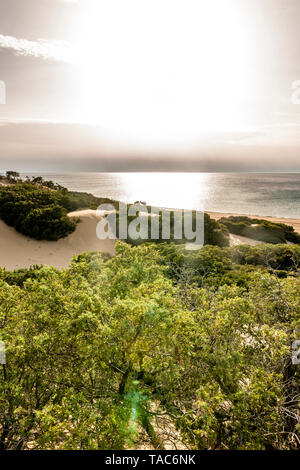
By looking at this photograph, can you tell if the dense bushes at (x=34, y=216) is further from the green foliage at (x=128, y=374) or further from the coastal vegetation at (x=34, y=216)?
the green foliage at (x=128, y=374)

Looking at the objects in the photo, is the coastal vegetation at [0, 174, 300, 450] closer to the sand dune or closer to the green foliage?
the green foliage

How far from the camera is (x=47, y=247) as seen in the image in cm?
2039

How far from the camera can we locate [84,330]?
13.7 feet

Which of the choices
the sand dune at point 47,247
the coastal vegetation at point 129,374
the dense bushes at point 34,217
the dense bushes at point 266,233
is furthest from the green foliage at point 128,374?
the dense bushes at point 266,233

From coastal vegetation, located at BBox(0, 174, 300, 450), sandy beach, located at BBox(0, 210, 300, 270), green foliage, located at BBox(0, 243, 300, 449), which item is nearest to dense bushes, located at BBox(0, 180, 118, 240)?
sandy beach, located at BBox(0, 210, 300, 270)

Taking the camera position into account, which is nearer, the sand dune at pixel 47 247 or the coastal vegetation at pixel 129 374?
the coastal vegetation at pixel 129 374

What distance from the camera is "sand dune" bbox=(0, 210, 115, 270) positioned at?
18594 millimetres

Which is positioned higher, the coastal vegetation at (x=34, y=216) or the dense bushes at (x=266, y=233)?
the coastal vegetation at (x=34, y=216)

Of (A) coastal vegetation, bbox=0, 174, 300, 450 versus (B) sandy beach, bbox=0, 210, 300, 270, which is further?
(B) sandy beach, bbox=0, 210, 300, 270

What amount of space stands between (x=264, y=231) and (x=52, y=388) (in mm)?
29059

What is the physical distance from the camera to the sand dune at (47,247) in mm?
18594

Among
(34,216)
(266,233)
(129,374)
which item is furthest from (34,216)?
(266,233)

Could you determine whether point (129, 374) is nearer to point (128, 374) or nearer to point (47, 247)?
point (128, 374)
